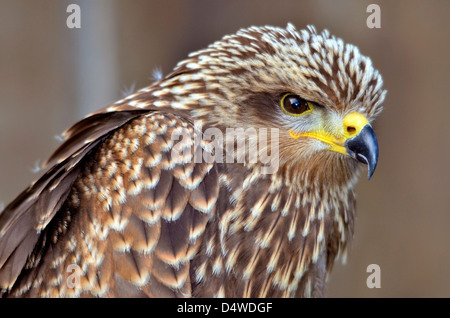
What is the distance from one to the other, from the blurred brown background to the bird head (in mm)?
1789

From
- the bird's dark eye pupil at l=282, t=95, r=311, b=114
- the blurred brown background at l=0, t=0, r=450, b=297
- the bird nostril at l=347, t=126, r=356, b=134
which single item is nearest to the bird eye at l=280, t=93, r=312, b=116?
the bird's dark eye pupil at l=282, t=95, r=311, b=114

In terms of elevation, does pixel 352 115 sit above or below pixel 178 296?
above

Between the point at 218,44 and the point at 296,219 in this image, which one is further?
the point at 218,44

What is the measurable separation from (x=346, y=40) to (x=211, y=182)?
2.61 m

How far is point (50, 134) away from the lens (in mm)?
5430

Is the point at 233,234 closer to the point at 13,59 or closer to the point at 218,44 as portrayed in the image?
the point at 218,44

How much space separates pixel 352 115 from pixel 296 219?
1.69ft

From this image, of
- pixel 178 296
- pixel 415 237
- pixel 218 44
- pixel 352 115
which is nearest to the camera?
pixel 178 296

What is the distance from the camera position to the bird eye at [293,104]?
110 inches

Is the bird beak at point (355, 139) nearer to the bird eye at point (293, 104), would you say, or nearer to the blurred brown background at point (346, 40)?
the bird eye at point (293, 104)

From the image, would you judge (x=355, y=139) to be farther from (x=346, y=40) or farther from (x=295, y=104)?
(x=346, y=40)

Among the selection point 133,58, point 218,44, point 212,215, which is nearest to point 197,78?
point 218,44

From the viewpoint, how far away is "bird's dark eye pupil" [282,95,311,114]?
279 cm

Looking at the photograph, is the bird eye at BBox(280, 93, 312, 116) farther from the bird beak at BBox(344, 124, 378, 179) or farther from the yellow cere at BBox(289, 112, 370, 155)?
the bird beak at BBox(344, 124, 378, 179)
